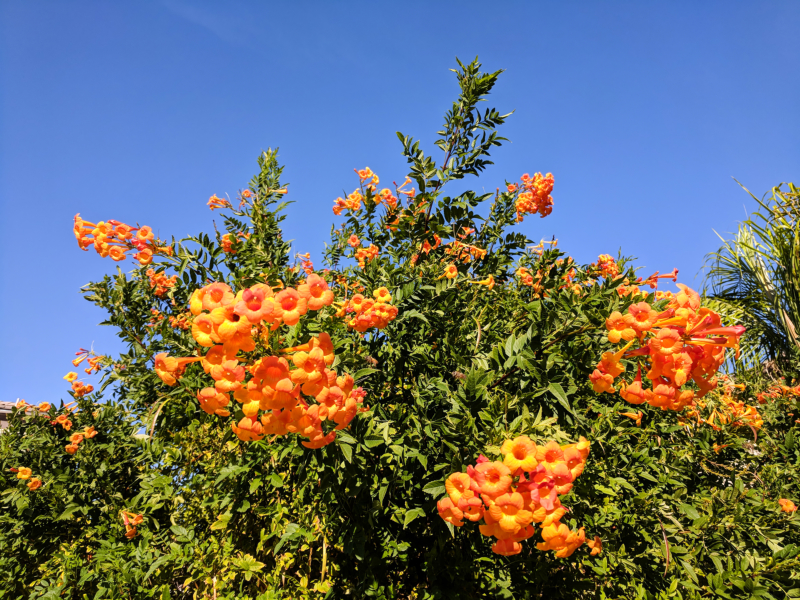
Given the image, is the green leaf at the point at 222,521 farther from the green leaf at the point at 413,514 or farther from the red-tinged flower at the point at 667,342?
the red-tinged flower at the point at 667,342

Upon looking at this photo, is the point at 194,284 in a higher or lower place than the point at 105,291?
lower

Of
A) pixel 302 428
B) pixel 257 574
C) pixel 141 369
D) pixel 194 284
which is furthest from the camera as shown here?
pixel 141 369

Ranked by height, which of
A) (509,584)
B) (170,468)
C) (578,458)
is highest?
(170,468)

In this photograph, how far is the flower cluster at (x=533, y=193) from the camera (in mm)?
4379

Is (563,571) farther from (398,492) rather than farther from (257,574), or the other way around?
(257,574)

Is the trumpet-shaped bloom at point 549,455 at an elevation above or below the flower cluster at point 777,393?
below

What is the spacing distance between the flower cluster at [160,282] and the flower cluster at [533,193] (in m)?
3.45

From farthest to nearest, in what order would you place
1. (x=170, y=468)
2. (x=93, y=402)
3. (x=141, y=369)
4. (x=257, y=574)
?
(x=93, y=402), (x=141, y=369), (x=170, y=468), (x=257, y=574)

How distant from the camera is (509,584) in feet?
7.38

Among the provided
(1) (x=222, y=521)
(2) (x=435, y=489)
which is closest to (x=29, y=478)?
(1) (x=222, y=521)

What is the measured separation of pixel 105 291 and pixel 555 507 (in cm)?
412

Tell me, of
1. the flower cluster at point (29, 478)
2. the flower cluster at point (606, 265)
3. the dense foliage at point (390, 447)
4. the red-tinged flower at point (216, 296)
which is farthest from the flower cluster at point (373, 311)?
the flower cluster at point (29, 478)

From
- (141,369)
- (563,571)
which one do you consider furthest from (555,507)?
(141,369)

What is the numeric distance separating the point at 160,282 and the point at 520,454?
3753 mm
